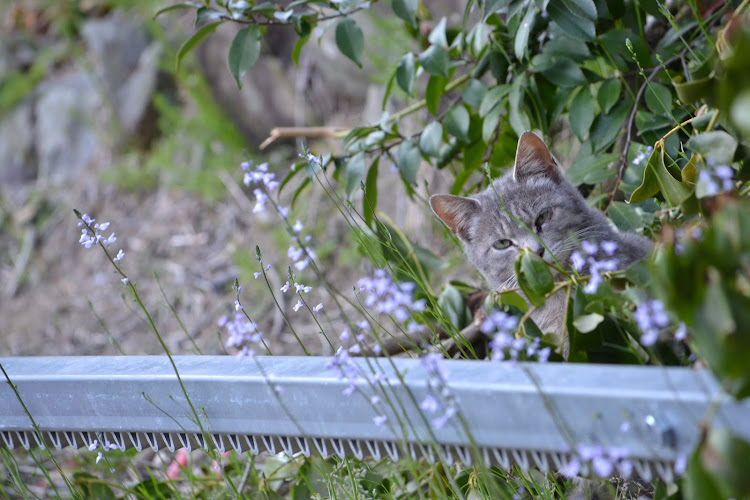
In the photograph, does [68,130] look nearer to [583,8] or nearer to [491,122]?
[491,122]

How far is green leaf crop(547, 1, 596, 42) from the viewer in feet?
5.90

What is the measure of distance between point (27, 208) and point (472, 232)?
4.43 meters

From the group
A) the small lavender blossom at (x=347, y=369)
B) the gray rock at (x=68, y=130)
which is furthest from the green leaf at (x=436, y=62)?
the gray rock at (x=68, y=130)

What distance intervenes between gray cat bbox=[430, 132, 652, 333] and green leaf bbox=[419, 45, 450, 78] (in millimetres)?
286


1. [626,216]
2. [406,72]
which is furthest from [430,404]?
[406,72]

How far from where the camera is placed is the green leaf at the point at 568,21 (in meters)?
1.80

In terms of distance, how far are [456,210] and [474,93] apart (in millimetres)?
341

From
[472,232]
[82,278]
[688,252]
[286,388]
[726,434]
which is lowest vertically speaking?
[82,278]

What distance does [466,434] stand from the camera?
1003mm

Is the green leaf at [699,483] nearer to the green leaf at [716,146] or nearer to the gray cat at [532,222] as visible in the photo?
the green leaf at [716,146]

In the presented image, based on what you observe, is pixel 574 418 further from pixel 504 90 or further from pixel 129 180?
pixel 129 180

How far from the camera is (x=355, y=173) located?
2.08 metres

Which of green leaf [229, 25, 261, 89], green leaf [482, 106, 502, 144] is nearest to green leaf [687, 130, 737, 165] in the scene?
green leaf [482, 106, 502, 144]

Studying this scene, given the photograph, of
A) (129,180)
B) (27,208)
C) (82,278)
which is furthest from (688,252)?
(27,208)
